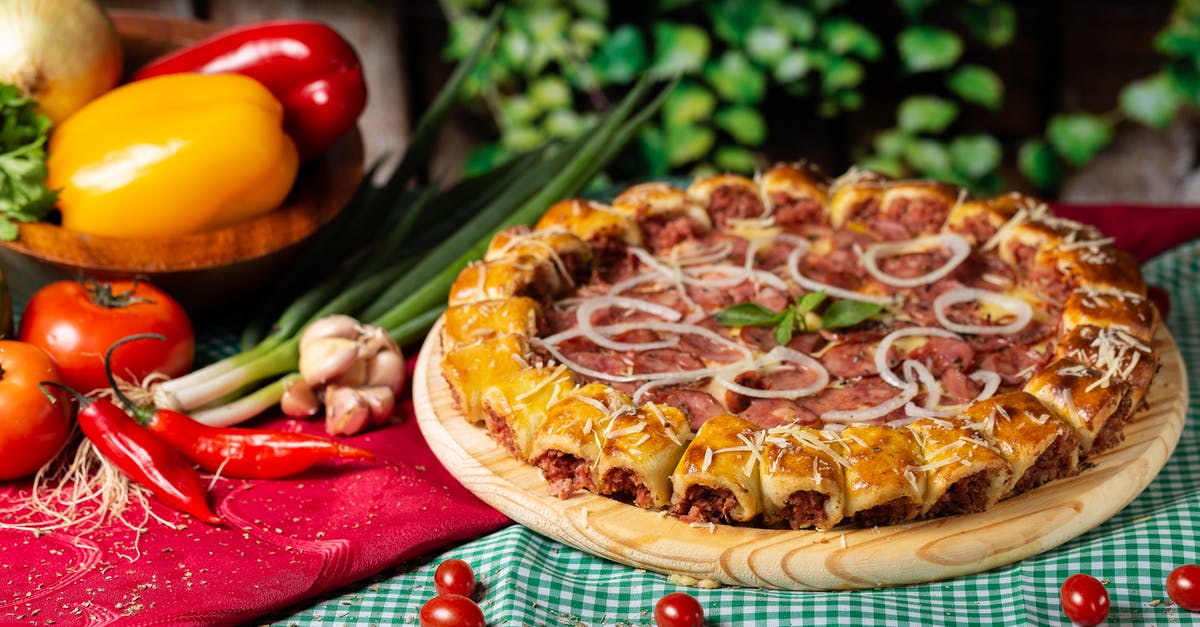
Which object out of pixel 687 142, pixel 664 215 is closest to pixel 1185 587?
pixel 664 215

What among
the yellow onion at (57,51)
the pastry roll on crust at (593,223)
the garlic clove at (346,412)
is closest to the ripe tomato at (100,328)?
the garlic clove at (346,412)

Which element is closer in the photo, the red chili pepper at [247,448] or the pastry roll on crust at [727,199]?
the red chili pepper at [247,448]

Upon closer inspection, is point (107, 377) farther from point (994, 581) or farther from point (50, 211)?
point (994, 581)

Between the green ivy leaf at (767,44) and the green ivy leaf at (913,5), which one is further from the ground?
the green ivy leaf at (913,5)

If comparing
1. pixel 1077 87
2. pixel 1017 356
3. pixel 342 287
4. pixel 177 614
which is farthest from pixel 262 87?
pixel 1077 87

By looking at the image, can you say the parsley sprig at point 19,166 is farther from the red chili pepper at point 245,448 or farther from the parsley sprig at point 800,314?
the parsley sprig at point 800,314

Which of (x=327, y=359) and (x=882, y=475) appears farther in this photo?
(x=327, y=359)

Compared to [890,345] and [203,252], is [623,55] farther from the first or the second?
[890,345]

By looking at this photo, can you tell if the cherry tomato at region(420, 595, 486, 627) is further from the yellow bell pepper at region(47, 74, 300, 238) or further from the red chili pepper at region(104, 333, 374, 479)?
the yellow bell pepper at region(47, 74, 300, 238)
